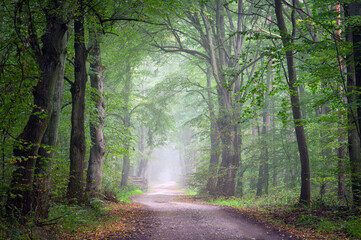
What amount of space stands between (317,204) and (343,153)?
2910mm

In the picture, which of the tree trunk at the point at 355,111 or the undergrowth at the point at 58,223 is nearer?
the undergrowth at the point at 58,223

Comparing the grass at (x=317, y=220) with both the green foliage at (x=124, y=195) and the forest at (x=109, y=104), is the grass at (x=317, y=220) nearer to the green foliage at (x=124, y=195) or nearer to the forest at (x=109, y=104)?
the forest at (x=109, y=104)

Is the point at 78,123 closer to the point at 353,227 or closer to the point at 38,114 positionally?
the point at 38,114

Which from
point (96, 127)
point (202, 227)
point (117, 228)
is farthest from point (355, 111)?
point (96, 127)

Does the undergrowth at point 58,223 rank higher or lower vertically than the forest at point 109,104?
lower

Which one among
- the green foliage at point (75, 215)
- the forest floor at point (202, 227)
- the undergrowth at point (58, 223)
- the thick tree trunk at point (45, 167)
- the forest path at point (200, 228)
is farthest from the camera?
the forest path at point (200, 228)

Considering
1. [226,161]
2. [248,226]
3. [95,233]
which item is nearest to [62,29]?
[95,233]

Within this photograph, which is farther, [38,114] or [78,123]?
[78,123]

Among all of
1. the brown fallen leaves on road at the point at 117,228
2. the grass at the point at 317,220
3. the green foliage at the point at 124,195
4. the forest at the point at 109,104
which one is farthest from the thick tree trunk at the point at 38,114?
the green foliage at the point at 124,195

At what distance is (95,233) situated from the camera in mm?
5715

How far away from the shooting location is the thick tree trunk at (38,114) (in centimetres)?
466

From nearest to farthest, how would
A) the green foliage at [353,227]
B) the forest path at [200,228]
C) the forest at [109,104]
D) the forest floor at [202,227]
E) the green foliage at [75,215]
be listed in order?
1. the forest at [109,104]
2. the green foliage at [353,227]
3. the green foliage at [75,215]
4. the forest floor at [202,227]
5. the forest path at [200,228]

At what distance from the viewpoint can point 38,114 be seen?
4.84 m

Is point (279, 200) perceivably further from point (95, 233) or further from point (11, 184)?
point (11, 184)
